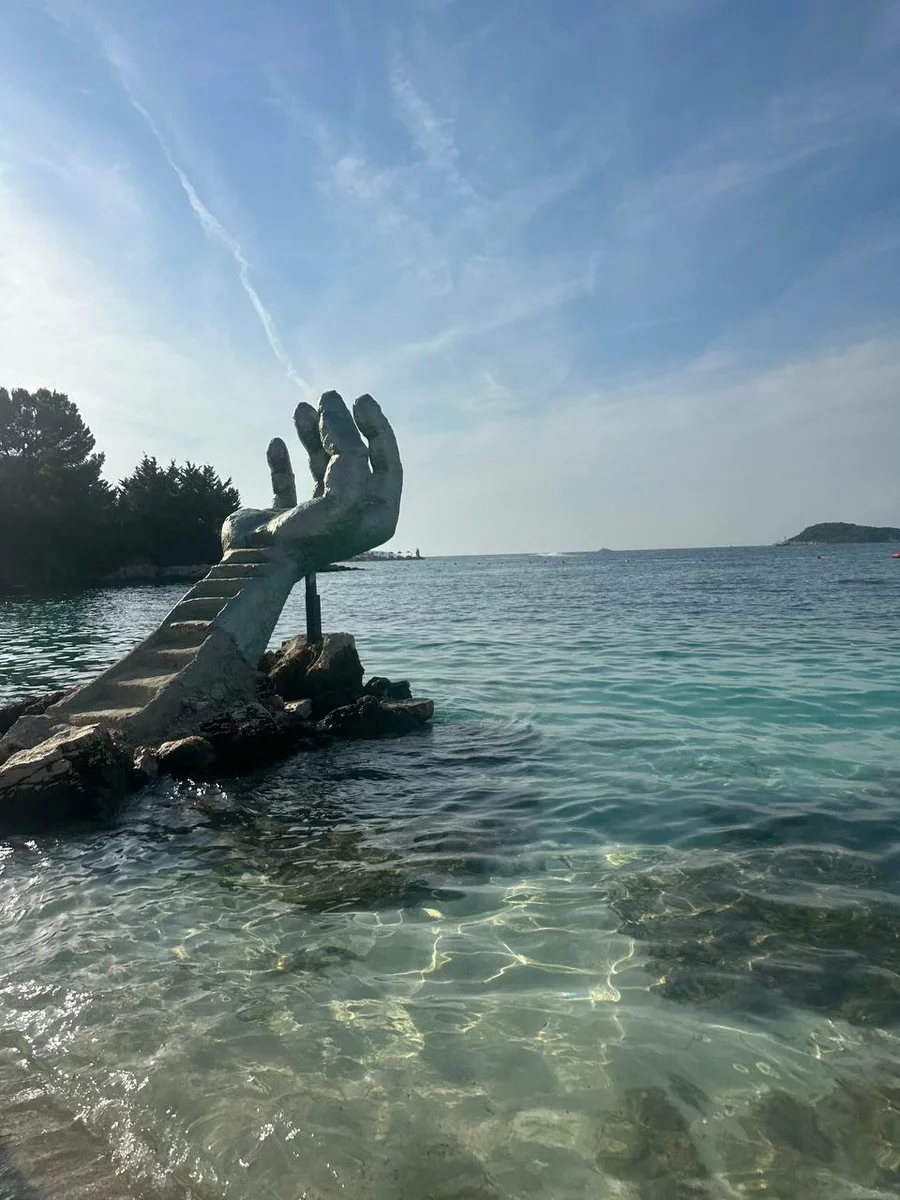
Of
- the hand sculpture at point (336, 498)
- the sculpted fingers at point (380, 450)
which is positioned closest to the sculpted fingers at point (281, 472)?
the hand sculpture at point (336, 498)

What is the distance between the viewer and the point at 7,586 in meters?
62.6

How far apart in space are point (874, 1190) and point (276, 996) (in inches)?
117

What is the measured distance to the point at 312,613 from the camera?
597 inches

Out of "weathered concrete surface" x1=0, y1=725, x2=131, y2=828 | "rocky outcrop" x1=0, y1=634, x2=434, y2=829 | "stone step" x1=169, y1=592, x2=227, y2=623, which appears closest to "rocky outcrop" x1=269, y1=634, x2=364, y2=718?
"rocky outcrop" x1=0, y1=634, x2=434, y2=829

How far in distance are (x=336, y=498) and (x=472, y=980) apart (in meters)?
9.52

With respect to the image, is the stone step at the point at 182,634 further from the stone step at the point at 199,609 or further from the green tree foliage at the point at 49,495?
the green tree foliage at the point at 49,495

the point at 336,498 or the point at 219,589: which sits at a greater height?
the point at 336,498

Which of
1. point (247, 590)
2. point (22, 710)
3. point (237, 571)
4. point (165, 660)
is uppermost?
point (237, 571)

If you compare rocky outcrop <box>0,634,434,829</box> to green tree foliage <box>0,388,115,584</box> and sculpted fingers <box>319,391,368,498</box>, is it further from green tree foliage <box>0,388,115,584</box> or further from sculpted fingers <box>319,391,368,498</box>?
green tree foliage <box>0,388,115,584</box>

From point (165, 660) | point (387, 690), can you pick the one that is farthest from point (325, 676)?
point (165, 660)

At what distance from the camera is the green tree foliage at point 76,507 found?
63844 mm

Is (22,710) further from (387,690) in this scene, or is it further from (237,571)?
(387,690)

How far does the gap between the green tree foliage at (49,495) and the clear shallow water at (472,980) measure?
207 ft

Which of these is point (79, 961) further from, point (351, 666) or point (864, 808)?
point (351, 666)
